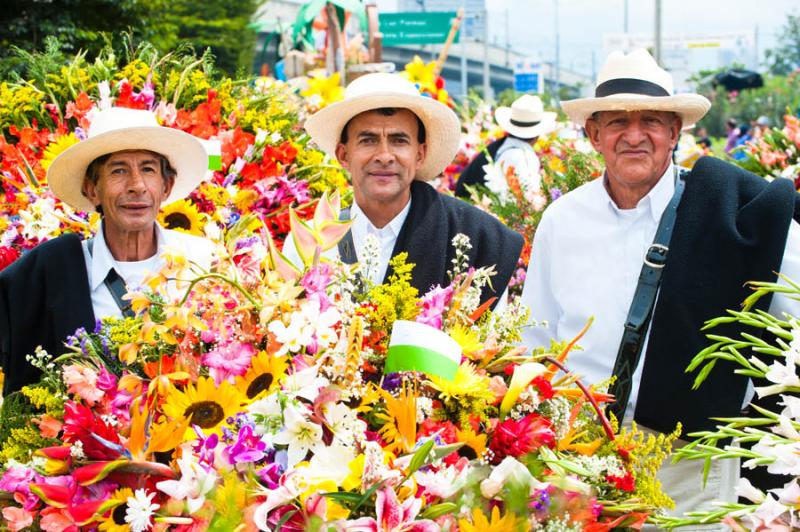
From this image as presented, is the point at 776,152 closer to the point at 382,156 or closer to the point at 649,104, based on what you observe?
the point at 649,104

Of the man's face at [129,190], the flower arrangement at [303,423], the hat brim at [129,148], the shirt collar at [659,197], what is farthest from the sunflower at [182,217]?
the flower arrangement at [303,423]

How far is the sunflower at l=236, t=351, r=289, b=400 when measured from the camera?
2305 mm

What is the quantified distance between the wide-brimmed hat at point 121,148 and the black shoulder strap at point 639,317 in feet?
5.78

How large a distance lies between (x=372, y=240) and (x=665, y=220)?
1621 millimetres

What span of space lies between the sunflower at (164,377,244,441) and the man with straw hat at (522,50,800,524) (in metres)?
1.75

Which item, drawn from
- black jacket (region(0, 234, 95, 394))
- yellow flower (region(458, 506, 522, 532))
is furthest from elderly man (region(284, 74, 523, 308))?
yellow flower (region(458, 506, 522, 532))

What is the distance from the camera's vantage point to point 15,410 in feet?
8.73

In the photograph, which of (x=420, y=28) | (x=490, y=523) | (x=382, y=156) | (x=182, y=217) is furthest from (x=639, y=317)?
(x=420, y=28)

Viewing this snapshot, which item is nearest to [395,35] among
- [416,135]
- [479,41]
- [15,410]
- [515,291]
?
[515,291]

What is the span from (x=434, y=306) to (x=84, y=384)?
778mm

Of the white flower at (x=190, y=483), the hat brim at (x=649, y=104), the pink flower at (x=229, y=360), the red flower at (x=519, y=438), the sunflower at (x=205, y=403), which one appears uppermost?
the hat brim at (x=649, y=104)

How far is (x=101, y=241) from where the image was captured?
404cm

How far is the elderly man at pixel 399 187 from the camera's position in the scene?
13.3 ft

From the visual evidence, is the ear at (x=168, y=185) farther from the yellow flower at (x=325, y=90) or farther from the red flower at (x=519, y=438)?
the yellow flower at (x=325, y=90)
